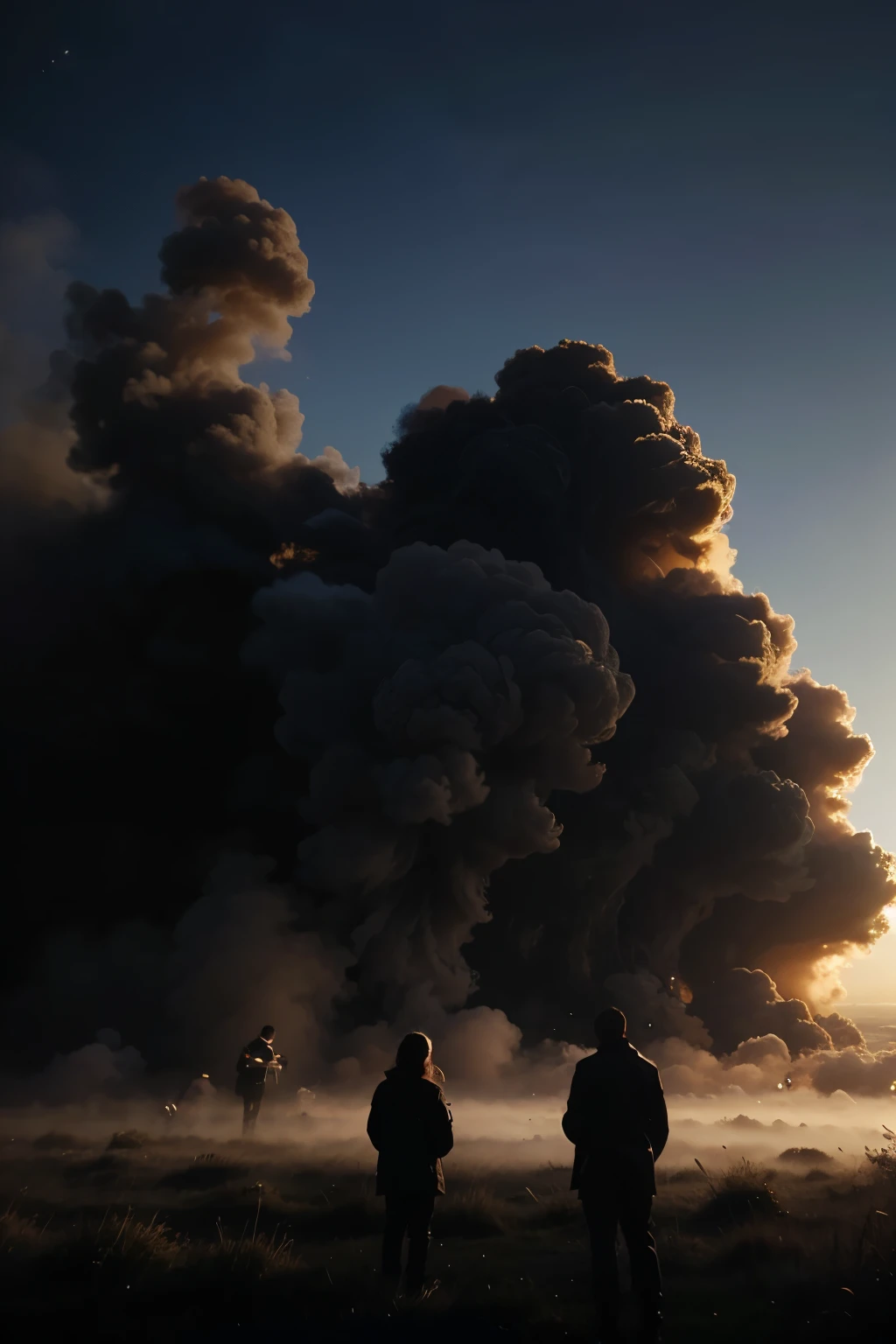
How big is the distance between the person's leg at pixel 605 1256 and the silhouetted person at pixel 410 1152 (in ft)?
4.45

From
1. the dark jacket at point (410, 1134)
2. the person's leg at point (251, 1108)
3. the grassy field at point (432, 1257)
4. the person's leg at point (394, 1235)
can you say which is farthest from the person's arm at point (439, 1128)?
the person's leg at point (251, 1108)

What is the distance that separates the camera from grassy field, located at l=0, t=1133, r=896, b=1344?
23.7 ft

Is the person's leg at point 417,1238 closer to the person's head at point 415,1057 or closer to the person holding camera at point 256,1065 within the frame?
the person's head at point 415,1057

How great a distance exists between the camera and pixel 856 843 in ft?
215

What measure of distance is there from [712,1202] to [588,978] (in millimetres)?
41361

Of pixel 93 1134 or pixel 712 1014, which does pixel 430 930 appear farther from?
pixel 712 1014

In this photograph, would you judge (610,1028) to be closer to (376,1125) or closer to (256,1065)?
(376,1125)

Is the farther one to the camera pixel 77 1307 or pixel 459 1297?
pixel 459 1297

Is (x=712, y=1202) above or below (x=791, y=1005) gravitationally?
below

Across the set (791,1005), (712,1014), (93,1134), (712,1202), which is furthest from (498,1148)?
(791,1005)

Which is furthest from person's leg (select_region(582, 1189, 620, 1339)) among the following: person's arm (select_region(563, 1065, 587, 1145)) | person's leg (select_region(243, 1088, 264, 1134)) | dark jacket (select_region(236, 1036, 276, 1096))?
person's leg (select_region(243, 1088, 264, 1134))

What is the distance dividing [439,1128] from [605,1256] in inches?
68.1

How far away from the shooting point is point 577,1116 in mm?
7320

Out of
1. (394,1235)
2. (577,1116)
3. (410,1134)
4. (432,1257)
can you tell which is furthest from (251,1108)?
(577,1116)
